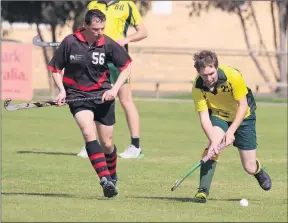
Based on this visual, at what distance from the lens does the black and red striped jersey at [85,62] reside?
9.49 metres

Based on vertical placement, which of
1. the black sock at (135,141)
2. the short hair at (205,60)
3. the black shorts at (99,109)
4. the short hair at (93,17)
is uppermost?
the short hair at (93,17)

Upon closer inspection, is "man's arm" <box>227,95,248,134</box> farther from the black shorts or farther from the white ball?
the black shorts

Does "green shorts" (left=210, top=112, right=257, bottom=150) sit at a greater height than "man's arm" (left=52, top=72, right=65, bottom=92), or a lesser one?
lesser

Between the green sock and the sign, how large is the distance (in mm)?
14106

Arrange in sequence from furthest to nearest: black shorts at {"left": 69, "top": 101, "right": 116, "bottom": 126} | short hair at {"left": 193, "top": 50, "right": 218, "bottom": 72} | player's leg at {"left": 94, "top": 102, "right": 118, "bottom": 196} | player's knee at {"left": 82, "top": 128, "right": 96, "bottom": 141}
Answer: player's leg at {"left": 94, "top": 102, "right": 118, "bottom": 196}, black shorts at {"left": 69, "top": 101, "right": 116, "bottom": 126}, player's knee at {"left": 82, "top": 128, "right": 96, "bottom": 141}, short hair at {"left": 193, "top": 50, "right": 218, "bottom": 72}

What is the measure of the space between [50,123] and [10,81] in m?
4.98

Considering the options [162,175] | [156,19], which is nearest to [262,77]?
[156,19]

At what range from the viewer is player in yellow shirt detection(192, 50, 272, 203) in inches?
352

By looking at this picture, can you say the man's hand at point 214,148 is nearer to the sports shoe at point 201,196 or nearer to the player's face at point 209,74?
the sports shoe at point 201,196

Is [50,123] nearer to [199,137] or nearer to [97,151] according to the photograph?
[199,137]

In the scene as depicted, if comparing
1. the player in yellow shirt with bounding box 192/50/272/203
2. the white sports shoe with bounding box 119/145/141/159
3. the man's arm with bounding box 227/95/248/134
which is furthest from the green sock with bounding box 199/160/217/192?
the white sports shoe with bounding box 119/145/141/159

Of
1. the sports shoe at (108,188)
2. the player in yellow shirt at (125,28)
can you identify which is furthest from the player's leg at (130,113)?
the sports shoe at (108,188)

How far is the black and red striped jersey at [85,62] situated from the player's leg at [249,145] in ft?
4.46

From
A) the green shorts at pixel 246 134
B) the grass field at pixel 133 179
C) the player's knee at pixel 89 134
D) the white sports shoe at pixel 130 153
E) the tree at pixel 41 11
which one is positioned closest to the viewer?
the grass field at pixel 133 179
